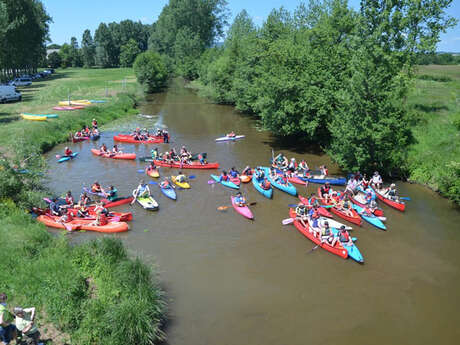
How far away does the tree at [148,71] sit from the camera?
207 feet

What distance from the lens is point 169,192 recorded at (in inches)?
847

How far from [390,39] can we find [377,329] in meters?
21.9

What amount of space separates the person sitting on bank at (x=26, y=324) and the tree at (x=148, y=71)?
59423 mm

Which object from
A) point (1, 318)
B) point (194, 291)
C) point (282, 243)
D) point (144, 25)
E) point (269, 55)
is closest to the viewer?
point (1, 318)

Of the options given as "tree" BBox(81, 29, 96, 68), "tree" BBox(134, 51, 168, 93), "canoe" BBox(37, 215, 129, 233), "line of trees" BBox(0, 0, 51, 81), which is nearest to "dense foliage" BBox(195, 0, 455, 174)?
"canoe" BBox(37, 215, 129, 233)

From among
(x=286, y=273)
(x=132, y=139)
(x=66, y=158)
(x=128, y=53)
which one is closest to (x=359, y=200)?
(x=286, y=273)

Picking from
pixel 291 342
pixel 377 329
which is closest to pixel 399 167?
pixel 377 329

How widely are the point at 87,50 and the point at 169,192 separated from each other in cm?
11447

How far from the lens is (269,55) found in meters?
32.7

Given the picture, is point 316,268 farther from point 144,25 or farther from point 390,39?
point 144,25

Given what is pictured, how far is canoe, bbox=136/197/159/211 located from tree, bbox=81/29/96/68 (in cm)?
11429

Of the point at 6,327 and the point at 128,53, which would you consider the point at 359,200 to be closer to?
the point at 6,327

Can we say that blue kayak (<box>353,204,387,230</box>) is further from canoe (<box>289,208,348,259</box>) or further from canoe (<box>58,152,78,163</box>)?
canoe (<box>58,152,78,163</box>)

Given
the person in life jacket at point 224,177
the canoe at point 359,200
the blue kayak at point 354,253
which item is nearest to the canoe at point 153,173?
the person in life jacket at point 224,177
